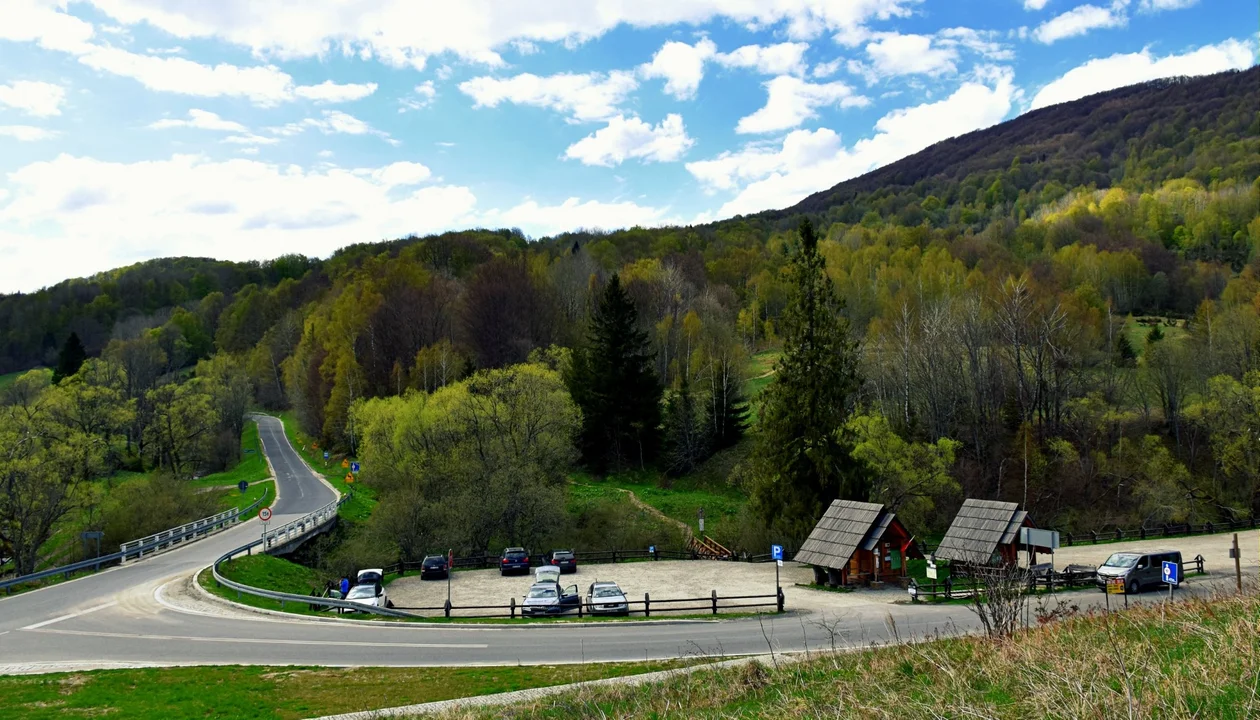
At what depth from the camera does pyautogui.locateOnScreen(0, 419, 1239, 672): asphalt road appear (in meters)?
21.0

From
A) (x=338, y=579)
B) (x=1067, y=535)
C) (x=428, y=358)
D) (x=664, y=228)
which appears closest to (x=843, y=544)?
(x=1067, y=535)

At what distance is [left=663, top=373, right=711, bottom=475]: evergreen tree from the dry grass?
4766cm

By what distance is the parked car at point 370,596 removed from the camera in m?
30.0

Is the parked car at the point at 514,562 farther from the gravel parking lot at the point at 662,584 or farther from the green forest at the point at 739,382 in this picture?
the green forest at the point at 739,382

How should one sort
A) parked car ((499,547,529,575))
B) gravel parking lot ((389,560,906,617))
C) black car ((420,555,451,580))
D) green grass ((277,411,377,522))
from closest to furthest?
gravel parking lot ((389,560,906,617))
black car ((420,555,451,580))
parked car ((499,547,529,575))
green grass ((277,411,377,522))

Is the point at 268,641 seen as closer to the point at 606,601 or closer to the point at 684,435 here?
the point at 606,601

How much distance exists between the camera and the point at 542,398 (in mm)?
49719

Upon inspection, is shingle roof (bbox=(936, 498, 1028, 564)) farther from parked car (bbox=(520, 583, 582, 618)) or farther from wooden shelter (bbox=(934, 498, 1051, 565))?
parked car (bbox=(520, 583, 582, 618))

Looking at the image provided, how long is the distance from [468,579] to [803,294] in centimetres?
2203

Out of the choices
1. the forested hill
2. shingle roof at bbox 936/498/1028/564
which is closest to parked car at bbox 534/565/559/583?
shingle roof at bbox 936/498/1028/564

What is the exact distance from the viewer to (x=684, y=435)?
64125 mm

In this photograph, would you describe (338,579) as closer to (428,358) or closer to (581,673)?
(581,673)

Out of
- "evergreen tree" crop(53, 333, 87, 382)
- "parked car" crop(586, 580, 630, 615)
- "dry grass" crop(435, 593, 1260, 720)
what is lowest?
"parked car" crop(586, 580, 630, 615)

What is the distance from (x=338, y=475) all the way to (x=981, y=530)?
51.5 m
